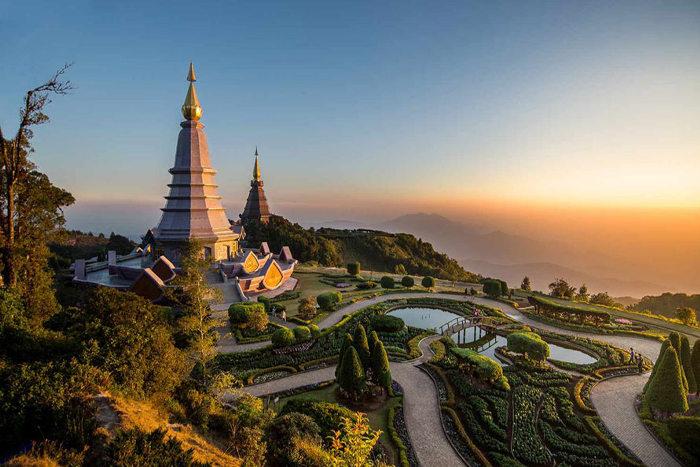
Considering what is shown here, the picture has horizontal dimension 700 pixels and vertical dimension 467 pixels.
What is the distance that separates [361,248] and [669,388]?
205 feet

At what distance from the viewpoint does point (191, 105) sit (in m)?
33.9

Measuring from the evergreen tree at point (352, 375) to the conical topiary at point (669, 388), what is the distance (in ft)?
42.7

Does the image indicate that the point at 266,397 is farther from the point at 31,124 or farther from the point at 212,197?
→ the point at 212,197

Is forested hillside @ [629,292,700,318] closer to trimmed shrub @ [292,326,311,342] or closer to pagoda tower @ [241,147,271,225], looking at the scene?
trimmed shrub @ [292,326,311,342]

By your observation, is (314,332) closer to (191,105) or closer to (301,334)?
(301,334)

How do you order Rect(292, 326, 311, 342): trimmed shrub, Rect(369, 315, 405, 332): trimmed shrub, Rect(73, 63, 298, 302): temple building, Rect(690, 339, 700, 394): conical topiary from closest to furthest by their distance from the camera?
Rect(690, 339, 700, 394): conical topiary
Rect(292, 326, 311, 342): trimmed shrub
Rect(369, 315, 405, 332): trimmed shrub
Rect(73, 63, 298, 302): temple building

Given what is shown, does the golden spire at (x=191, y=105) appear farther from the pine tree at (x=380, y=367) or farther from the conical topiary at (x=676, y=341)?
the conical topiary at (x=676, y=341)

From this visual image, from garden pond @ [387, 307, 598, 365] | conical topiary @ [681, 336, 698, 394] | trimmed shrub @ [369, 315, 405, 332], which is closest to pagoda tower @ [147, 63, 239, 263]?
trimmed shrub @ [369, 315, 405, 332]

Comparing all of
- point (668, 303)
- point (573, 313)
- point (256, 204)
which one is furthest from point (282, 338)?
point (668, 303)

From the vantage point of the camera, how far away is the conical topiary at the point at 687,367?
15141mm

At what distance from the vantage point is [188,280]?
13867 mm

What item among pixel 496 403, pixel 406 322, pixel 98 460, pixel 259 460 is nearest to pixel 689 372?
pixel 496 403

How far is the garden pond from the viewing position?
21.4m

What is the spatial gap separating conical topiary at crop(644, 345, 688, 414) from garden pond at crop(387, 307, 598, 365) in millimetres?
6202
